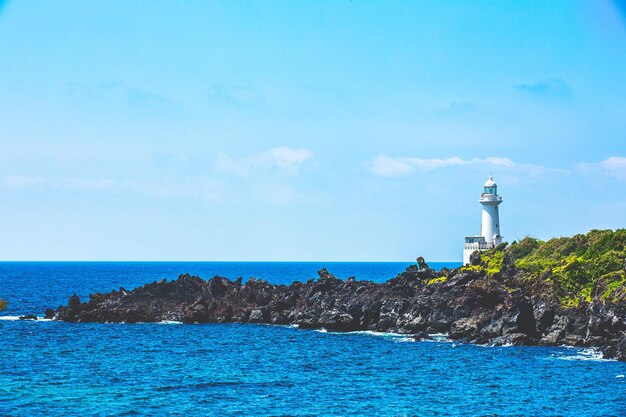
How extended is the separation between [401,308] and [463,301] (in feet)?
29.9

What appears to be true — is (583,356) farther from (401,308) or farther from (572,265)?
(401,308)

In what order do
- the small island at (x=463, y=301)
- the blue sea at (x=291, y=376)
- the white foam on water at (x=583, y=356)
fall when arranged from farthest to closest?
1. the small island at (x=463, y=301)
2. the white foam on water at (x=583, y=356)
3. the blue sea at (x=291, y=376)

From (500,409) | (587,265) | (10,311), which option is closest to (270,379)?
(500,409)

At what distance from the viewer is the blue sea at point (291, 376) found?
51.0 m

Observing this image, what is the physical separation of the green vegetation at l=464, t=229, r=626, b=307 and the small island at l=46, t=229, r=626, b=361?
127 mm

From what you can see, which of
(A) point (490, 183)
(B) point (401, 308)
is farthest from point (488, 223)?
(B) point (401, 308)

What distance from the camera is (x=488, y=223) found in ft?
413

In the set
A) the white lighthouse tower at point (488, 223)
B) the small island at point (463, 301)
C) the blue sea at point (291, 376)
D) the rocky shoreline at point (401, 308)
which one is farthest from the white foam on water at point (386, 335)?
the white lighthouse tower at point (488, 223)

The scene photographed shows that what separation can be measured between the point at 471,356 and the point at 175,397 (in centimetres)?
3029

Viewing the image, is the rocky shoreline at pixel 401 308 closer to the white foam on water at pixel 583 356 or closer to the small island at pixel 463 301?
the small island at pixel 463 301

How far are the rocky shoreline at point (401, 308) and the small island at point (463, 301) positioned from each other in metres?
0.12

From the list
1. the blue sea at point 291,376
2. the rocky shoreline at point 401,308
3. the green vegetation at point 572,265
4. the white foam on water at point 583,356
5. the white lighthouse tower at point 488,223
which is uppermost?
the white lighthouse tower at point 488,223

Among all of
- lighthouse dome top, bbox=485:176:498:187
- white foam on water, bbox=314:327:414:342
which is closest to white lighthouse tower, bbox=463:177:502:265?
lighthouse dome top, bbox=485:176:498:187

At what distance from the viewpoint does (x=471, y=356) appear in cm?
7112
